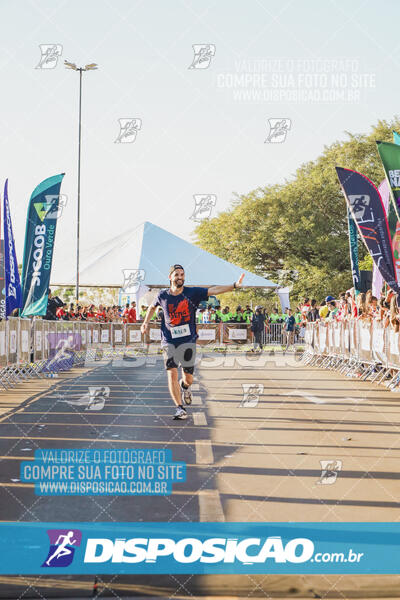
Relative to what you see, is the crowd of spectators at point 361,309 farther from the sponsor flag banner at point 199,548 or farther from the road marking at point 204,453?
the sponsor flag banner at point 199,548

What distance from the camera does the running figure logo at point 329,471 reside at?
6541 millimetres

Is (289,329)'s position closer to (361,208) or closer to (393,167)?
(361,208)

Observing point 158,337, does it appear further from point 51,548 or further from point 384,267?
point 51,548

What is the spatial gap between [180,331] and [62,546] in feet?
19.5

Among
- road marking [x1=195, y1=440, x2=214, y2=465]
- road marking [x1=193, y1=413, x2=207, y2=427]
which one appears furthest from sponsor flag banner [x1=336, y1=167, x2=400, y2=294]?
road marking [x1=195, y1=440, x2=214, y2=465]

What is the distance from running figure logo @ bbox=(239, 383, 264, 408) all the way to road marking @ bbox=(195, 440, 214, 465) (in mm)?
3999

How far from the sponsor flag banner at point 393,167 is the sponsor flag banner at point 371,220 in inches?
79.6

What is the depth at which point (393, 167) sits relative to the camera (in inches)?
542

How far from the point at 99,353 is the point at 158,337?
6109mm

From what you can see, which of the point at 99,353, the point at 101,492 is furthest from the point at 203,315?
the point at 101,492

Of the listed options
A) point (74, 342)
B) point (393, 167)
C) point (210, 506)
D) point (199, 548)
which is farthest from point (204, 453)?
point (74, 342)

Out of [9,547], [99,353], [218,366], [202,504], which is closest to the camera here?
[9,547]

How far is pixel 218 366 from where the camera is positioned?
77.0 ft

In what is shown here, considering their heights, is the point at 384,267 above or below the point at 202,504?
above
